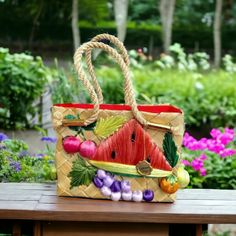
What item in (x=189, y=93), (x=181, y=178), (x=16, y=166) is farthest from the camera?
(x=189, y=93)

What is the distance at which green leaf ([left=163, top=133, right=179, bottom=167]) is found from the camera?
8.36ft

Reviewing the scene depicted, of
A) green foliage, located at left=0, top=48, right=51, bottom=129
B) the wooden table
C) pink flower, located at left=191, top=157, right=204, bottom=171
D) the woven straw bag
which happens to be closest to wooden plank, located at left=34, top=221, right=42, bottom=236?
the wooden table

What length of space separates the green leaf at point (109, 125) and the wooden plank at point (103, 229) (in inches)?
14.5

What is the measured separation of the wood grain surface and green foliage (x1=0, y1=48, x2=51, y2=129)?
4.66m

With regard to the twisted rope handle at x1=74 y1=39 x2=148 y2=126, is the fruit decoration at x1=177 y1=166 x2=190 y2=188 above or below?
below

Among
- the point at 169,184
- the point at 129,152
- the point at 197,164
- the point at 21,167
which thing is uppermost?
the point at 129,152

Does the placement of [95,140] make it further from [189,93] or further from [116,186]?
[189,93]

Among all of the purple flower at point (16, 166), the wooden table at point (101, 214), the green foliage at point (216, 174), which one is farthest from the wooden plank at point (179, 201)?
the green foliage at point (216, 174)

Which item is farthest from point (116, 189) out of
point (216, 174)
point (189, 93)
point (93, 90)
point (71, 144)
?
point (189, 93)

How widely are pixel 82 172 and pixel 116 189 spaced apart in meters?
0.16

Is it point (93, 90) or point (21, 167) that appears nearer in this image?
point (93, 90)

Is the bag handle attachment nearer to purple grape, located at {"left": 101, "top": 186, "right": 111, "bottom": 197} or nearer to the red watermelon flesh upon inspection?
the red watermelon flesh

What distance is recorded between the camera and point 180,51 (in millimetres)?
8625

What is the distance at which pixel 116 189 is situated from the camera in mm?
2562
